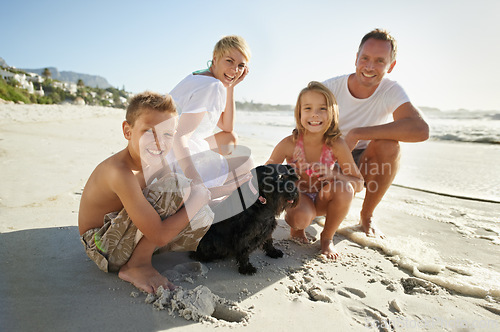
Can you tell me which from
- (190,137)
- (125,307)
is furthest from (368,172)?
(125,307)

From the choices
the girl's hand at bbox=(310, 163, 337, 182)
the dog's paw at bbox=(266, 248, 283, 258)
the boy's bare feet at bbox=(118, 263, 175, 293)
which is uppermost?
the girl's hand at bbox=(310, 163, 337, 182)

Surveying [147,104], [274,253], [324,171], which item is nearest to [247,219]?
[274,253]

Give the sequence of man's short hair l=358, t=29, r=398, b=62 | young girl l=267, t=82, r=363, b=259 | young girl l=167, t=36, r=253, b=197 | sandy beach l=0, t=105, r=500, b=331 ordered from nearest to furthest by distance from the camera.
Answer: sandy beach l=0, t=105, r=500, b=331, young girl l=167, t=36, r=253, b=197, young girl l=267, t=82, r=363, b=259, man's short hair l=358, t=29, r=398, b=62

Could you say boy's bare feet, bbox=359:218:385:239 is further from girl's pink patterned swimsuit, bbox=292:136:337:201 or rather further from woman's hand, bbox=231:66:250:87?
woman's hand, bbox=231:66:250:87

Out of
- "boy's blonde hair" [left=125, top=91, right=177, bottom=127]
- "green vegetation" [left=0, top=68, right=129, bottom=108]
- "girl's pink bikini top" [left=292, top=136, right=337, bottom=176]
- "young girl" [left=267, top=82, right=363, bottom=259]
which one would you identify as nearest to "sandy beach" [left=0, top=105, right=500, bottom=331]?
"young girl" [left=267, top=82, right=363, bottom=259]

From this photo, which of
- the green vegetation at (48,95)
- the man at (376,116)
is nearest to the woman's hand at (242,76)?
the man at (376,116)

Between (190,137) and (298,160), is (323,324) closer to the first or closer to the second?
(298,160)

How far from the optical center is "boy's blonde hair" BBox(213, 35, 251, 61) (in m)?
2.82

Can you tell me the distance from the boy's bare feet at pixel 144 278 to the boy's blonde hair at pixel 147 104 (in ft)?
Answer: 3.08

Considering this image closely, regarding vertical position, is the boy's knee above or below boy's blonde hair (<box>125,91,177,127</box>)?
below

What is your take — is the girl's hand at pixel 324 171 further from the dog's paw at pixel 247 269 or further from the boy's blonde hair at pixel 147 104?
the boy's blonde hair at pixel 147 104

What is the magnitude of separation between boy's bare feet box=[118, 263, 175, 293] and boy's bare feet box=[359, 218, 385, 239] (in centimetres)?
204

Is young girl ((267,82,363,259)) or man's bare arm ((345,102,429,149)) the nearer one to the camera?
young girl ((267,82,363,259))

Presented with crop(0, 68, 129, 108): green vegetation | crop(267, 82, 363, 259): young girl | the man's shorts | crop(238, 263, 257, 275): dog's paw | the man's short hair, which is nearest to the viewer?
the man's shorts
